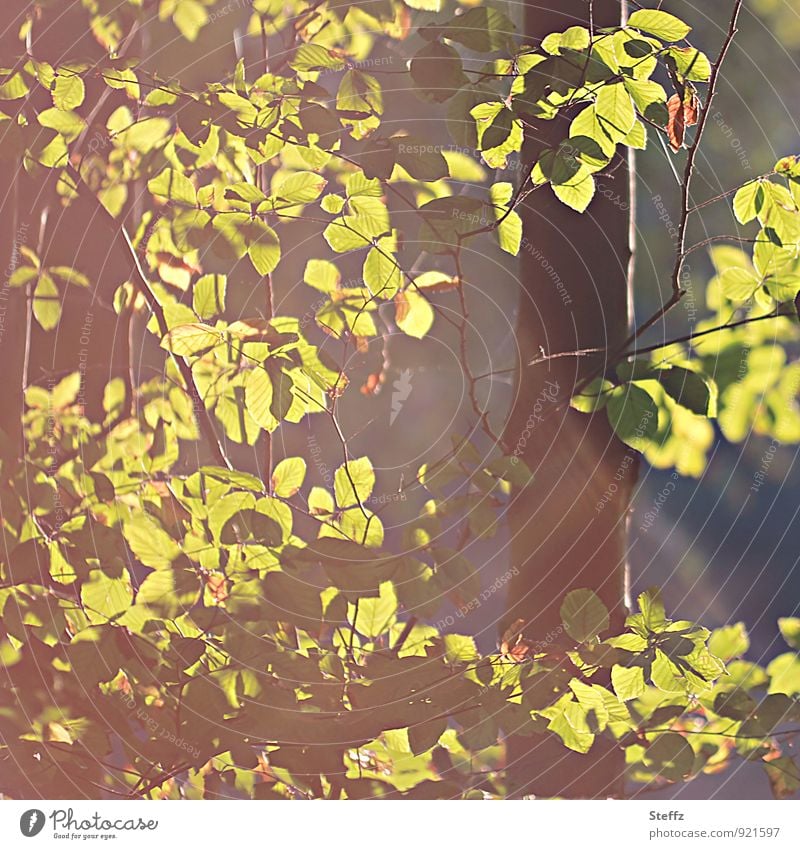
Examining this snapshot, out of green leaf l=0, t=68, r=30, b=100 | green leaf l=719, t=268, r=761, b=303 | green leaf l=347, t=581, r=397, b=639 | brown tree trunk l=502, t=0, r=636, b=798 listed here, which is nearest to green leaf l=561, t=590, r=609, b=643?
brown tree trunk l=502, t=0, r=636, b=798

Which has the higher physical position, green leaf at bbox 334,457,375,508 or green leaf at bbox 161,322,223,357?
green leaf at bbox 161,322,223,357

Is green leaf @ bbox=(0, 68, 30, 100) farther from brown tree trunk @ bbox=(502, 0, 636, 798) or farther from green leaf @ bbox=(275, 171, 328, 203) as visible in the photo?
brown tree trunk @ bbox=(502, 0, 636, 798)

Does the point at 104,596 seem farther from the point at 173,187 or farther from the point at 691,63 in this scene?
the point at 691,63

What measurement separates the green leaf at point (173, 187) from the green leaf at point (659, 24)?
0.28 m

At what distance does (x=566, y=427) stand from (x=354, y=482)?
0.13m

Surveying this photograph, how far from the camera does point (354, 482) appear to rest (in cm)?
46

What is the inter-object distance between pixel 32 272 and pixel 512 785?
0.43 meters

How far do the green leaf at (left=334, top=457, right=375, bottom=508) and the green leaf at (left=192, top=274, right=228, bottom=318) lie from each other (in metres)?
0.12

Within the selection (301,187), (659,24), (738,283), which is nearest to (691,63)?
(659,24)

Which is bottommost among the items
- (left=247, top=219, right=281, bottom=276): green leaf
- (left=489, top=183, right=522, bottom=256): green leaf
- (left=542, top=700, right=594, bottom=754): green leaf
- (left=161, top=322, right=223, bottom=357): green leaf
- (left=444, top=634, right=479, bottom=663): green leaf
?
(left=542, top=700, right=594, bottom=754): green leaf

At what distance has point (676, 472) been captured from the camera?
47cm

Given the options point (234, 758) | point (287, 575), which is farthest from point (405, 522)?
point (234, 758)

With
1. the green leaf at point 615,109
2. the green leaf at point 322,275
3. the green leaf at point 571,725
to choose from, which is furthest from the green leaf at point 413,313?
the green leaf at point 571,725

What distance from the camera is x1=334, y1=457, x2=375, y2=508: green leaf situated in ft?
1.49
